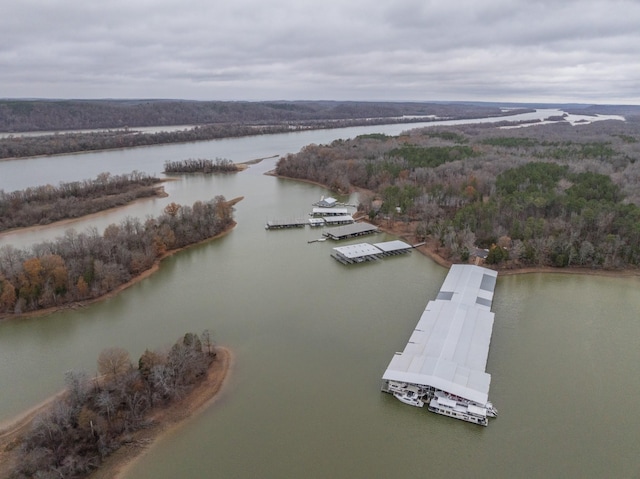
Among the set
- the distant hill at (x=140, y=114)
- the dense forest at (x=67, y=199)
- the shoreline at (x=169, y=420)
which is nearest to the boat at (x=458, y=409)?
the shoreline at (x=169, y=420)

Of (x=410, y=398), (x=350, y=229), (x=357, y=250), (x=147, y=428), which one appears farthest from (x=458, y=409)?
(x=350, y=229)

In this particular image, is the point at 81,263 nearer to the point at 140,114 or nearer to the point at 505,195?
the point at 505,195

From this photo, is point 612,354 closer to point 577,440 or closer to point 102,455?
point 577,440

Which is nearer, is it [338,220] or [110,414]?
[110,414]

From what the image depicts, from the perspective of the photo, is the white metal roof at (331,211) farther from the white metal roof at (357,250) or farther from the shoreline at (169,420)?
the shoreline at (169,420)

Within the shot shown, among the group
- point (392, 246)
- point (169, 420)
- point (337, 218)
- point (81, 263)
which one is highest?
point (81, 263)

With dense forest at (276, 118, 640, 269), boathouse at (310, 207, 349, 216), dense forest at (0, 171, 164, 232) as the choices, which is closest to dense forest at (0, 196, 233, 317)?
boathouse at (310, 207, 349, 216)
